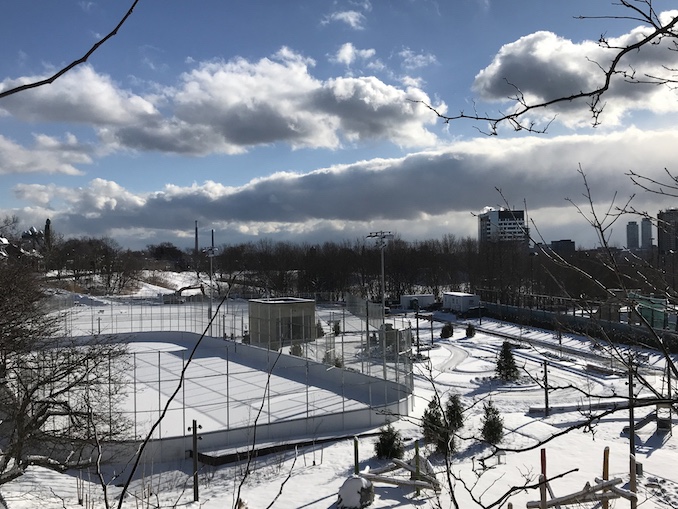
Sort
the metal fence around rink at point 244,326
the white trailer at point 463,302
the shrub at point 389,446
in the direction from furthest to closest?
the white trailer at point 463,302, the metal fence around rink at point 244,326, the shrub at point 389,446

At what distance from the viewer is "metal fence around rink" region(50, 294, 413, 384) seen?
24163mm

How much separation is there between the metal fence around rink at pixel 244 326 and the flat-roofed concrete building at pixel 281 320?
0.90 metres

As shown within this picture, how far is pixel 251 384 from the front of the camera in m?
25.0

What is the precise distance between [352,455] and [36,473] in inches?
343

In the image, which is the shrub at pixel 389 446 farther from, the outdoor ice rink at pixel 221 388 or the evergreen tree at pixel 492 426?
the outdoor ice rink at pixel 221 388

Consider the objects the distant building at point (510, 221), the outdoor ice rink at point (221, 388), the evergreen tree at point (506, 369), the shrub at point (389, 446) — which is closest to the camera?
the distant building at point (510, 221)

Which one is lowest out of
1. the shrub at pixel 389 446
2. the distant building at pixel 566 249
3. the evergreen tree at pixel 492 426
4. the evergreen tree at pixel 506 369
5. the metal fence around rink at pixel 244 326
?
the evergreen tree at pixel 506 369

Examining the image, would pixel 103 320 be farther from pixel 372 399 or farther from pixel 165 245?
pixel 165 245

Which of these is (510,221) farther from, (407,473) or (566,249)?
(407,473)

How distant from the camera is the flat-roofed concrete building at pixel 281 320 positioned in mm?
32562

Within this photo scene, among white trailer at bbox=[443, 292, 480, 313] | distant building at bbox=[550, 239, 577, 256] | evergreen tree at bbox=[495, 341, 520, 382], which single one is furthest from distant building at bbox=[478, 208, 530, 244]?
white trailer at bbox=[443, 292, 480, 313]

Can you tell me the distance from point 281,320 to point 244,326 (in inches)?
267

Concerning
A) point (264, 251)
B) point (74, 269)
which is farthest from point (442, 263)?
point (74, 269)

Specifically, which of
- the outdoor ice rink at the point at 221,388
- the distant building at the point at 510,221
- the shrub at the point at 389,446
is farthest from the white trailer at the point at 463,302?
the distant building at the point at 510,221
